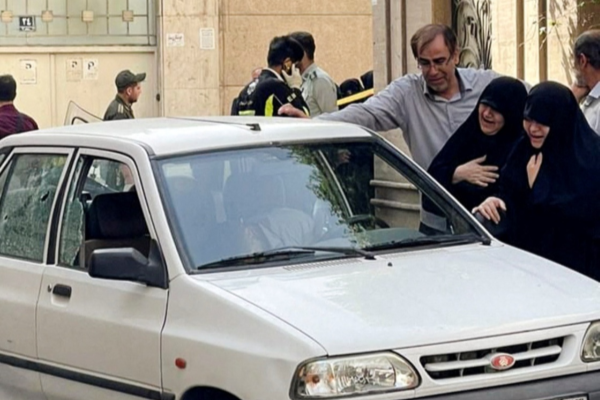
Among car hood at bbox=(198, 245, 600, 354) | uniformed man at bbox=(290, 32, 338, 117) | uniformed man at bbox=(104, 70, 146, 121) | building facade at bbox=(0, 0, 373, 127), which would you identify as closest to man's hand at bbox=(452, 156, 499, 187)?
car hood at bbox=(198, 245, 600, 354)

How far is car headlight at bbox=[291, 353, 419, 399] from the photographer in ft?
14.8

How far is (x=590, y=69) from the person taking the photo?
7129mm

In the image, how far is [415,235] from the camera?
19.1ft

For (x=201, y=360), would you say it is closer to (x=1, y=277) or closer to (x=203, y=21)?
(x=1, y=277)

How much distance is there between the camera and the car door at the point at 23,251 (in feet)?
19.9

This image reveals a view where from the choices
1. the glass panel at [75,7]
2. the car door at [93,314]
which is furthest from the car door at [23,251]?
the glass panel at [75,7]

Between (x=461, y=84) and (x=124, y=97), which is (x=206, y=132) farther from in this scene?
(x=124, y=97)

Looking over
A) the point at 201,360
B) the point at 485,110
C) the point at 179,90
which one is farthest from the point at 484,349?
the point at 179,90

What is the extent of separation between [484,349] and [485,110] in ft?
7.81

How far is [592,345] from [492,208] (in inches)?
63.0

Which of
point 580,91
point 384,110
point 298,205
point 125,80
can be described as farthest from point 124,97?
point 298,205

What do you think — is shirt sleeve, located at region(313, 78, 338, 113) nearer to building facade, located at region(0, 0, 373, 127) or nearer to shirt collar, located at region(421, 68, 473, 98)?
shirt collar, located at region(421, 68, 473, 98)

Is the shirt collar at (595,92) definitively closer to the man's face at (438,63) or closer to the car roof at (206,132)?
the man's face at (438,63)

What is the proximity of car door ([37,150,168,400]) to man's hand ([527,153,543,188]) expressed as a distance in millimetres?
2038
